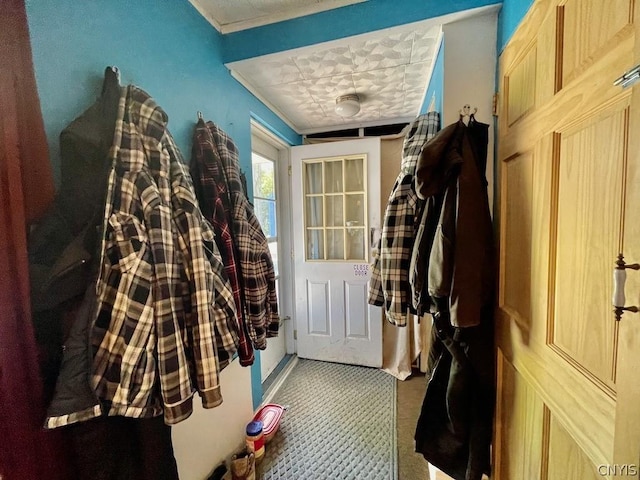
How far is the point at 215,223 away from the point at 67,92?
556mm

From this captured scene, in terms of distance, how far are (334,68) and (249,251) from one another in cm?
117

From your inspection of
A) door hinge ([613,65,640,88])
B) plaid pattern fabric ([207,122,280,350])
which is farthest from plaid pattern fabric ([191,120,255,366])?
door hinge ([613,65,640,88])

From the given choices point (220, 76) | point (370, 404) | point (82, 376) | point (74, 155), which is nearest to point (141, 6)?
point (220, 76)

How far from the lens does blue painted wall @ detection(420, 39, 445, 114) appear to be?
1198 millimetres

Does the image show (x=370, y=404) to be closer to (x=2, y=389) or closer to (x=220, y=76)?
(x=2, y=389)

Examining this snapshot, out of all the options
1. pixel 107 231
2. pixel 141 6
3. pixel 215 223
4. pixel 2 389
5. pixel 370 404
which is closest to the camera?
pixel 2 389

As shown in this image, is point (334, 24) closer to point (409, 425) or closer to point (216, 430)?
point (216, 430)

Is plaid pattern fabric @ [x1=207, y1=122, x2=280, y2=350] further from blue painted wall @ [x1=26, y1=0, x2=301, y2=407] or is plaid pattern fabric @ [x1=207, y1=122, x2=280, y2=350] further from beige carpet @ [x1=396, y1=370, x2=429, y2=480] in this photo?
beige carpet @ [x1=396, y1=370, x2=429, y2=480]

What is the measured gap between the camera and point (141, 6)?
0.93 metres

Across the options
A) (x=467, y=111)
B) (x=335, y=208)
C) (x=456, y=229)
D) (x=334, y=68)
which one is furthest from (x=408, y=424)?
(x=334, y=68)

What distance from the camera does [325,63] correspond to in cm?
145

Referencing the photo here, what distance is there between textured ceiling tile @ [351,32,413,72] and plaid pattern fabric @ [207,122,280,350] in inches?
33.4

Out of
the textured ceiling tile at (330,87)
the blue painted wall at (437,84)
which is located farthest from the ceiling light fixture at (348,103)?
the blue painted wall at (437,84)

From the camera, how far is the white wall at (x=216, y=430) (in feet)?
3.48
